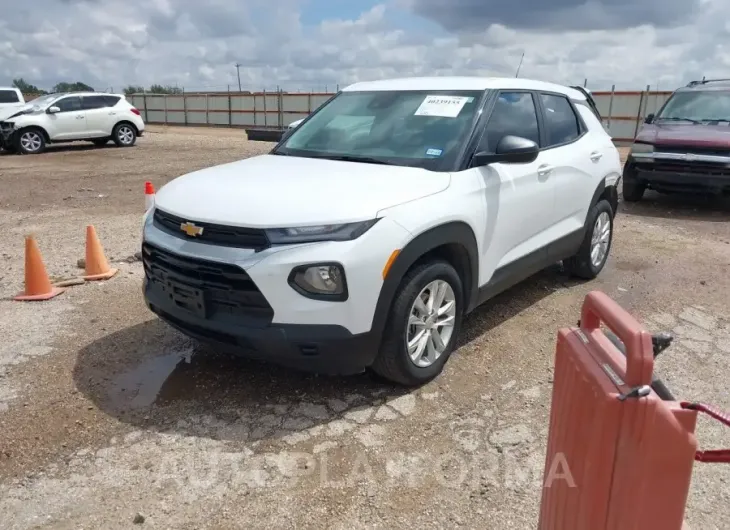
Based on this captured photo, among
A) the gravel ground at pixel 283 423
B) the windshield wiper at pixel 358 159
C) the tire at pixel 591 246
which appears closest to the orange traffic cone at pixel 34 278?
the gravel ground at pixel 283 423

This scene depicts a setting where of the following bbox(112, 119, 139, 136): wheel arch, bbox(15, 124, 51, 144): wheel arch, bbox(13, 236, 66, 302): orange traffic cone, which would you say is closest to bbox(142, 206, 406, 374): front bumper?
bbox(13, 236, 66, 302): orange traffic cone

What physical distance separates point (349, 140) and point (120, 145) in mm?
15927

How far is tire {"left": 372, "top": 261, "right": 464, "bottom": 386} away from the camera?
135 inches

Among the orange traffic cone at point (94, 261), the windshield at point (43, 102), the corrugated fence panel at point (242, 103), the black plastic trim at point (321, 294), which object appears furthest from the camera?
the corrugated fence panel at point (242, 103)

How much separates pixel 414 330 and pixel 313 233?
36.4 inches

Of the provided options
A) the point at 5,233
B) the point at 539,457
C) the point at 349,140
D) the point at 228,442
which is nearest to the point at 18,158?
the point at 5,233

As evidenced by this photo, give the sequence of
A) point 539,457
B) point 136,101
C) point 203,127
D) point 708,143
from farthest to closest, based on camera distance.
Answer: point 136,101
point 203,127
point 708,143
point 539,457

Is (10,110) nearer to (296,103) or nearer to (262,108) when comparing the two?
(296,103)

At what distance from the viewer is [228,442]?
10.5 feet

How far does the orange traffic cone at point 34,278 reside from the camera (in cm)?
519

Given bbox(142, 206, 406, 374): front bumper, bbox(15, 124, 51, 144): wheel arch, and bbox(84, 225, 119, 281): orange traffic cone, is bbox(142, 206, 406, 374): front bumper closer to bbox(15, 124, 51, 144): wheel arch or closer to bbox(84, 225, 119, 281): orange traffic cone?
bbox(84, 225, 119, 281): orange traffic cone

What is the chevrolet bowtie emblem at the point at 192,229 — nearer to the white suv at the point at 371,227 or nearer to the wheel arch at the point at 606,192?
the white suv at the point at 371,227

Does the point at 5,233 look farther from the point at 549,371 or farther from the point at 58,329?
the point at 549,371

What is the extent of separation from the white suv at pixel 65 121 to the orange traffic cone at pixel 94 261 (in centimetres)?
1259
